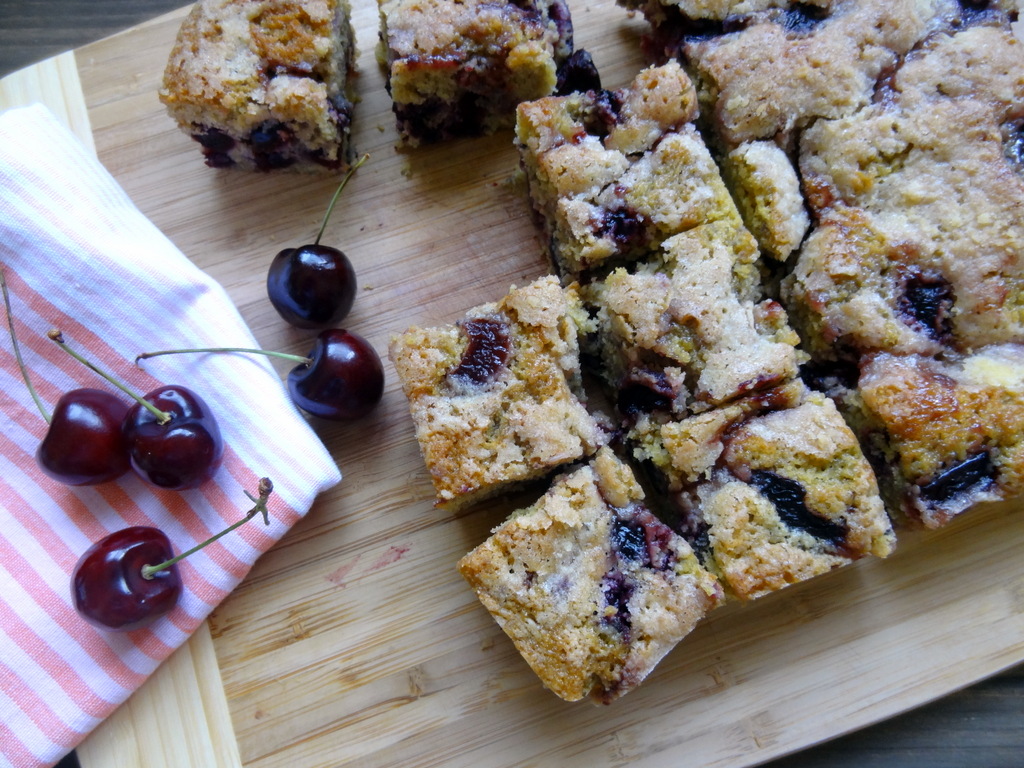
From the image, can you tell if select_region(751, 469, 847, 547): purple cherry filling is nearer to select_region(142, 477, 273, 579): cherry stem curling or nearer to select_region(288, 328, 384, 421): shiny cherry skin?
select_region(288, 328, 384, 421): shiny cherry skin

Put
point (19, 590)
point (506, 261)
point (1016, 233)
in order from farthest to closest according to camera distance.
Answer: point (506, 261) < point (19, 590) < point (1016, 233)

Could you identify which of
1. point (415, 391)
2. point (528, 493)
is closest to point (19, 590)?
point (415, 391)

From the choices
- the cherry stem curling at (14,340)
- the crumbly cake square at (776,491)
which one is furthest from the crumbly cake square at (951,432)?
the cherry stem curling at (14,340)

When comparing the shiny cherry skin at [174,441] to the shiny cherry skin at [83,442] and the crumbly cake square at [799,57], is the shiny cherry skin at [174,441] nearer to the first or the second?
the shiny cherry skin at [83,442]

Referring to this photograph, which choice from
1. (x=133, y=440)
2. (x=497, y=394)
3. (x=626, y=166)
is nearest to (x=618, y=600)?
(x=497, y=394)

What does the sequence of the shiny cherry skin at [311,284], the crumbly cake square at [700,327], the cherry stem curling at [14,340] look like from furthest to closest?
1. the shiny cherry skin at [311,284]
2. the cherry stem curling at [14,340]
3. the crumbly cake square at [700,327]

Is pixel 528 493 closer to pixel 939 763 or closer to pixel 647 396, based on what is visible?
pixel 647 396

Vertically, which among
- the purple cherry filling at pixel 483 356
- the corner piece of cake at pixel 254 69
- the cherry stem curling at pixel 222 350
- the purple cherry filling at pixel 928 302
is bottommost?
the cherry stem curling at pixel 222 350
